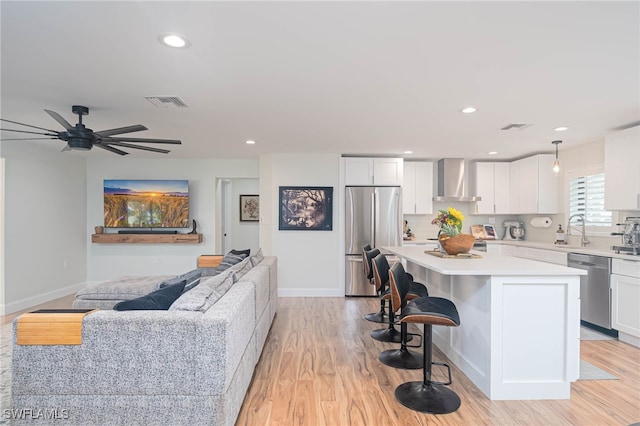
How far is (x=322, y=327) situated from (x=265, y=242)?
7.14ft

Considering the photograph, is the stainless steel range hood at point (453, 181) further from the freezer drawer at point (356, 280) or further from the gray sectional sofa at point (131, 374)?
the gray sectional sofa at point (131, 374)

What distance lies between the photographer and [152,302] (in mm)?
2234

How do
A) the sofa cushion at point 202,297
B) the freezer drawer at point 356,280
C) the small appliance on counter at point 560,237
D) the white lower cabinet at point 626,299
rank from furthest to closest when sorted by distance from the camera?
the freezer drawer at point 356,280 < the small appliance on counter at point 560,237 < the white lower cabinet at point 626,299 < the sofa cushion at point 202,297

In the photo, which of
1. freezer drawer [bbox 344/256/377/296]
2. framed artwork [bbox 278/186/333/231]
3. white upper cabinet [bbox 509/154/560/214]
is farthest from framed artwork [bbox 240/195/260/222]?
white upper cabinet [bbox 509/154/560/214]

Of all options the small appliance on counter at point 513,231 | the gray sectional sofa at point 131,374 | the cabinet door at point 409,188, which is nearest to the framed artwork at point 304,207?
the cabinet door at point 409,188

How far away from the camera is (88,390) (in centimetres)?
194

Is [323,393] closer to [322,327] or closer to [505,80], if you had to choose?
[322,327]

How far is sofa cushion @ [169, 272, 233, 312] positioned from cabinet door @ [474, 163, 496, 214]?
5.30 m

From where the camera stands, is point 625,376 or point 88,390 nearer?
point 88,390

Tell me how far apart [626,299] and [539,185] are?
94.5 inches

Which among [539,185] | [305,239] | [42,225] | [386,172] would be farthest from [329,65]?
[42,225]

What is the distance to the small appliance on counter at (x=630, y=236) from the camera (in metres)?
3.96

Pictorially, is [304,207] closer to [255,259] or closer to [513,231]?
[255,259]

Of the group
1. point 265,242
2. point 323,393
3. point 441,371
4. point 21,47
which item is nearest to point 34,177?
point 265,242
